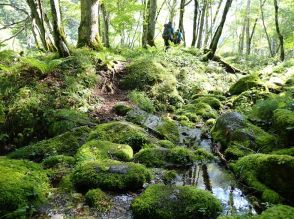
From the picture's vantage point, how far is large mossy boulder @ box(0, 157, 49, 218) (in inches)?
156

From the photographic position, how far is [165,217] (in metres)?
4.12

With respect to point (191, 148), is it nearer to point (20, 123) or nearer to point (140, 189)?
point (140, 189)

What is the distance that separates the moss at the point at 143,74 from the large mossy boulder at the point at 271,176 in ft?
18.0

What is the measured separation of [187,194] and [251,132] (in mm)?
3457

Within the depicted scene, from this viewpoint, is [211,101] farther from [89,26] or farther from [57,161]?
[57,161]

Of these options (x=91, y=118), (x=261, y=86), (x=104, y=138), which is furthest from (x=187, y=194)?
(x=261, y=86)

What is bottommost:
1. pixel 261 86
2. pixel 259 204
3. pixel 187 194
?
pixel 259 204

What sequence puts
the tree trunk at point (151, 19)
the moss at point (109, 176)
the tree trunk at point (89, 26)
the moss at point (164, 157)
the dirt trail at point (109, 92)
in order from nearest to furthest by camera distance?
1. the moss at point (109, 176)
2. the moss at point (164, 157)
3. the dirt trail at point (109, 92)
4. the tree trunk at point (89, 26)
5. the tree trunk at point (151, 19)

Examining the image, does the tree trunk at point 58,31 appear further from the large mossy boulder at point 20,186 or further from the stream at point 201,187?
the large mossy boulder at point 20,186

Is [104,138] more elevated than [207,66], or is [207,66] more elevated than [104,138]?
[207,66]

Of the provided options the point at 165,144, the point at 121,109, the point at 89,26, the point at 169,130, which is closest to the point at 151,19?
the point at 89,26

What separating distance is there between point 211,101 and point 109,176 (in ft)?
21.8

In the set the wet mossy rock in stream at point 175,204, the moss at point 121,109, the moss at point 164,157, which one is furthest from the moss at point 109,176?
the moss at point 121,109

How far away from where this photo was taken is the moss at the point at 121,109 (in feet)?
29.2
